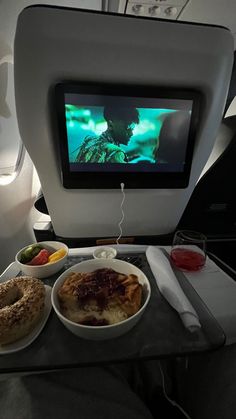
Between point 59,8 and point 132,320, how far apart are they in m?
0.85

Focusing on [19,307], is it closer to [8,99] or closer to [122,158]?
[122,158]

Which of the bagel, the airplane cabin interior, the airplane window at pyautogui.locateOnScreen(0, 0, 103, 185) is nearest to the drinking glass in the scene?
the airplane cabin interior

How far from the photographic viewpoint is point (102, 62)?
676mm

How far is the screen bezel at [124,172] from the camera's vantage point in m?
0.70

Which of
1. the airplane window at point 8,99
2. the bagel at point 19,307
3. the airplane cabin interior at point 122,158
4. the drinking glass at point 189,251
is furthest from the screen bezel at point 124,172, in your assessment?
the airplane window at point 8,99

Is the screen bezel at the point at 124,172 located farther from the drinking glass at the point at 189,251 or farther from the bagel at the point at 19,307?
the bagel at the point at 19,307

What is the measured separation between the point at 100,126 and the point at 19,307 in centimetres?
62

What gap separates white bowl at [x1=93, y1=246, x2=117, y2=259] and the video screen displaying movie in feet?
1.05

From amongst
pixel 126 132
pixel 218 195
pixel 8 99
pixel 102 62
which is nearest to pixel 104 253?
pixel 126 132

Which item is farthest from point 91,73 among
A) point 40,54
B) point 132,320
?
point 132,320

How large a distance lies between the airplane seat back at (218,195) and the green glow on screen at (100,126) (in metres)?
0.46

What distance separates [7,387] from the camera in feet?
1.75

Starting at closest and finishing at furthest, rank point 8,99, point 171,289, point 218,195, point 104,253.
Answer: point 171,289
point 104,253
point 218,195
point 8,99

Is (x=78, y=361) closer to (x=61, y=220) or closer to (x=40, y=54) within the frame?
(x=61, y=220)
